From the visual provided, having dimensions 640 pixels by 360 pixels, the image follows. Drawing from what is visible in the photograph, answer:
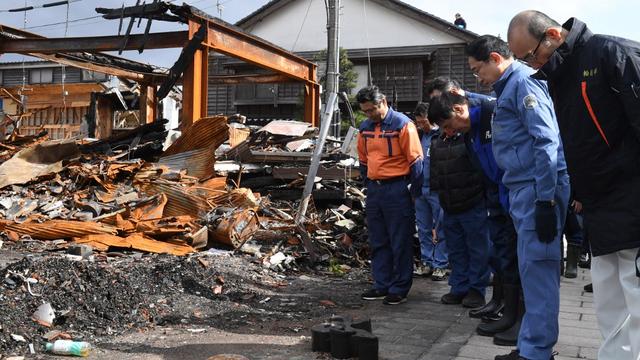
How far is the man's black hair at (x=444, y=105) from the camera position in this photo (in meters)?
4.38

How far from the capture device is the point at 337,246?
7.34m

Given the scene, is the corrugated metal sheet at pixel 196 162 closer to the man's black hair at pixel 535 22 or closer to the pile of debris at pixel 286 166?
the pile of debris at pixel 286 166

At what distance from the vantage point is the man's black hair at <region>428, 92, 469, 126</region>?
438cm

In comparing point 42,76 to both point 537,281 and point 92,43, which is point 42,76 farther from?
point 537,281

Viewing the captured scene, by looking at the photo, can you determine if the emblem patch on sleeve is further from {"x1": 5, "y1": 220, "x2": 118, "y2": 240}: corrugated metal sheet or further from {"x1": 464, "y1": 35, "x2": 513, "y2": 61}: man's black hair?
{"x1": 5, "y1": 220, "x2": 118, "y2": 240}: corrugated metal sheet

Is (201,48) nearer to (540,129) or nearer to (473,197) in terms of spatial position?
(473,197)

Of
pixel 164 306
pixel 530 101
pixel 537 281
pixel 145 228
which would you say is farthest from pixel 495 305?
pixel 145 228

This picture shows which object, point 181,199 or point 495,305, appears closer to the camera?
point 495,305

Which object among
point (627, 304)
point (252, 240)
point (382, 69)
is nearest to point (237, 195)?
point (252, 240)

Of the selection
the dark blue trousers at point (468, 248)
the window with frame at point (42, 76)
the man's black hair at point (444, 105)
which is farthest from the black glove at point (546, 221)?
the window with frame at point (42, 76)

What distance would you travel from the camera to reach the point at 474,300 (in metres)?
5.05

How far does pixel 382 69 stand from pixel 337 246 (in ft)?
60.2

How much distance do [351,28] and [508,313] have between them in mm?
24079

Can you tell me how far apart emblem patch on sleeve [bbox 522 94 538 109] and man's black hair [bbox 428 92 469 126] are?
3.82ft
